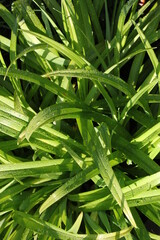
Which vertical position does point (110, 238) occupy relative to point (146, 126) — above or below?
below

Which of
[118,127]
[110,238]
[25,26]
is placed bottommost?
[110,238]

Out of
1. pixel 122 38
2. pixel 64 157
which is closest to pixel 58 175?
pixel 64 157

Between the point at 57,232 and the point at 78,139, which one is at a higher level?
the point at 78,139

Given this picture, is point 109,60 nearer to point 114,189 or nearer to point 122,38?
point 122,38

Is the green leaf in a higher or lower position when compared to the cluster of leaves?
lower

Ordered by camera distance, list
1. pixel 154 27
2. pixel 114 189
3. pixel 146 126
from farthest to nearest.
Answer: pixel 154 27, pixel 146 126, pixel 114 189

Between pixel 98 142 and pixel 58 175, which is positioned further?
pixel 58 175

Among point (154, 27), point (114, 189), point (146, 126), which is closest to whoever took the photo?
point (114, 189)

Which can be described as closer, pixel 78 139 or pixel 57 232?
pixel 57 232
